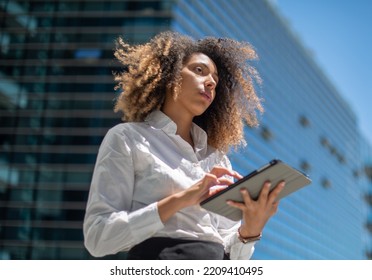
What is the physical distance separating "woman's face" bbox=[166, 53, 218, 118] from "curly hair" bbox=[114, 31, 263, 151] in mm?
32

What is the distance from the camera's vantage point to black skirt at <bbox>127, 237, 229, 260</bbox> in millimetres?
1833

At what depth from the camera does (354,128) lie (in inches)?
3873

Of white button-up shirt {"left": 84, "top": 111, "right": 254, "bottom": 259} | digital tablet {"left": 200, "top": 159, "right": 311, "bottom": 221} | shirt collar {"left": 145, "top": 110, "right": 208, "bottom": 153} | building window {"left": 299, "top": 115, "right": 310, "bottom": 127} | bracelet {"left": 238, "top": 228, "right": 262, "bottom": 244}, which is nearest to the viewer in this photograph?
digital tablet {"left": 200, "top": 159, "right": 311, "bottom": 221}

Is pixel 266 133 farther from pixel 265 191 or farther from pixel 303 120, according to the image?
pixel 265 191

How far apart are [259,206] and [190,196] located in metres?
0.23

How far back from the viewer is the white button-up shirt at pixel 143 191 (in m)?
1.78

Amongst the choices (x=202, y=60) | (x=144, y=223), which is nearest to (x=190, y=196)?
(x=144, y=223)

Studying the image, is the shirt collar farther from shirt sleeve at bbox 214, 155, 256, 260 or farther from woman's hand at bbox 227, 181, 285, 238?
woman's hand at bbox 227, 181, 285, 238

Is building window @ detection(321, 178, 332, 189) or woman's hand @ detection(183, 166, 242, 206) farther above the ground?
woman's hand @ detection(183, 166, 242, 206)

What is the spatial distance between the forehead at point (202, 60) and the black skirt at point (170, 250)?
783 millimetres

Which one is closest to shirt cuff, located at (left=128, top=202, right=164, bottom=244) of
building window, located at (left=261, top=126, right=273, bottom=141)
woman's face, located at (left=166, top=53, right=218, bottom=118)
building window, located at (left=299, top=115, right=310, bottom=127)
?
woman's face, located at (left=166, top=53, right=218, bottom=118)

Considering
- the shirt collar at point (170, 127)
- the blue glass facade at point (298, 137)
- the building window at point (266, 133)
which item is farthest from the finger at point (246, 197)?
the building window at point (266, 133)

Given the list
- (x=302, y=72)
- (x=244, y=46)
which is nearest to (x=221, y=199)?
(x=244, y=46)

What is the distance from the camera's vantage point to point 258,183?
174 centimetres
